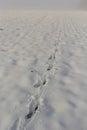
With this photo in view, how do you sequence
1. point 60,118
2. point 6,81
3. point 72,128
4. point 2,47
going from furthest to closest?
point 2,47
point 6,81
point 60,118
point 72,128

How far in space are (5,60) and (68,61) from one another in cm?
132

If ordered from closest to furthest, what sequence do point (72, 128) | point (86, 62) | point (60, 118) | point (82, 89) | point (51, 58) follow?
point (72, 128), point (60, 118), point (82, 89), point (86, 62), point (51, 58)

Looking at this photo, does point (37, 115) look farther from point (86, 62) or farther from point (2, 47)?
point (2, 47)

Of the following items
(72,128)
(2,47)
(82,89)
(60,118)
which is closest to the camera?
(72,128)

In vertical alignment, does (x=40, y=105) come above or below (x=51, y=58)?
above

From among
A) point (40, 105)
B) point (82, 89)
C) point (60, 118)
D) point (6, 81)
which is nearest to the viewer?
point (60, 118)

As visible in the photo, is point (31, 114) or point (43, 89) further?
point (43, 89)

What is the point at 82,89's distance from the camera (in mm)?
3410

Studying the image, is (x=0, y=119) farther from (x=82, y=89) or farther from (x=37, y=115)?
(x=82, y=89)

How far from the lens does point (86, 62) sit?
4684 mm

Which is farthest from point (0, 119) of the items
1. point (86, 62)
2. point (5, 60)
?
point (86, 62)

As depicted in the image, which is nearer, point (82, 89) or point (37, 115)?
point (37, 115)

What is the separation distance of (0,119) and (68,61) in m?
2.44

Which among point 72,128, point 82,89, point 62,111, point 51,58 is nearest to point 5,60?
point 51,58
